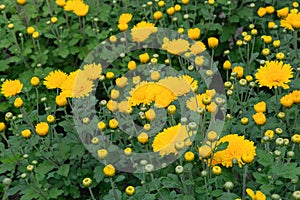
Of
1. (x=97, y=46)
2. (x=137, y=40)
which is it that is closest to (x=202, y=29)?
(x=137, y=40)

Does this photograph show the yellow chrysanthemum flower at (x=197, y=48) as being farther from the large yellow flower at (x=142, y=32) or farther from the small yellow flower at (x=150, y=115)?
the small yellow flower at (x=150, y=115)

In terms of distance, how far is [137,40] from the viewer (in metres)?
3.70

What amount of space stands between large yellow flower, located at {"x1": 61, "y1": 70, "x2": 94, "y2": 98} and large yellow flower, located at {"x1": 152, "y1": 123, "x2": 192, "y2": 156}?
64 centimetres

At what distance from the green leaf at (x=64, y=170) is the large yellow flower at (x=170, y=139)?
2.16 feet

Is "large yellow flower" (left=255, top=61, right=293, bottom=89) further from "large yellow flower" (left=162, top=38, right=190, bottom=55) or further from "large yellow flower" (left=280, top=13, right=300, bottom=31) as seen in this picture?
"large yellow flower" (left=162, top=38, right=190, bottom=55)

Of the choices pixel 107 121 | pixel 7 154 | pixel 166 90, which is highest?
pixel 166 90

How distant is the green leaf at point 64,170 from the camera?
2.91 metres

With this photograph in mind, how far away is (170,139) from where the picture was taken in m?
2.58

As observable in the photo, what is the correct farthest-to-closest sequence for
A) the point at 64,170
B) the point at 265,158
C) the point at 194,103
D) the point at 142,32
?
the point at 142,32, the point at 64,170, the point at 194,103, the point at 265,158

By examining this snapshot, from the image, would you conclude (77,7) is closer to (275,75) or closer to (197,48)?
(197,48)

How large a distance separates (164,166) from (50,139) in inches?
35.5

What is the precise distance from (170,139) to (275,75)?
2.61ft

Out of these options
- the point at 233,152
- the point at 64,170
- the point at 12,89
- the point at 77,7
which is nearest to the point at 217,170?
the point at 233,152

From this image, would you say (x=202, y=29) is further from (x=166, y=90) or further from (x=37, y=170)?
(x=37, y=170)
